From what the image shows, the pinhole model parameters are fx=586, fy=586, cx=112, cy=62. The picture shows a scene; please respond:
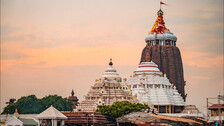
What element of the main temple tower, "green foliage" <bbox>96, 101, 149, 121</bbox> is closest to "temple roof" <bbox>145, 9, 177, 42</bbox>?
the main temple tower

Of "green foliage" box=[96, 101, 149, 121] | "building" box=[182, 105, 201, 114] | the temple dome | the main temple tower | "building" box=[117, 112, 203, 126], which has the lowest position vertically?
"building" box=[117, 112, 203, 126]

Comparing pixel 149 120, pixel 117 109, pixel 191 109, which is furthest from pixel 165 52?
pixel 149 120

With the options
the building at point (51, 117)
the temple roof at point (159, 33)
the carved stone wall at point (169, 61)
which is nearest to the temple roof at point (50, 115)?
the building at point (51, 117)

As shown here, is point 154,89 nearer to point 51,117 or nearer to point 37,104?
point 37,104

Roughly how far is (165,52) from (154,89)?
1729cm

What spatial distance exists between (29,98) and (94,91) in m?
21.4

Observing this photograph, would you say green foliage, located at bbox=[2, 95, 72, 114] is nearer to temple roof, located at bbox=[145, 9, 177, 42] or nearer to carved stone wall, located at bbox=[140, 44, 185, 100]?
carved stone wall, located at bbox=[140, 44, 185, 100]

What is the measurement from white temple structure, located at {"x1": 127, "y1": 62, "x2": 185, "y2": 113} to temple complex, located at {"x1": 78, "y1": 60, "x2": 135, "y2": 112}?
8.71 m

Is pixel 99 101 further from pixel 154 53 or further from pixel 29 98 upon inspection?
pixel 154 53

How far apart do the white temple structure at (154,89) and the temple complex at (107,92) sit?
8.71 metres

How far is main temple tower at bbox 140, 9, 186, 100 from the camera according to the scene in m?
129

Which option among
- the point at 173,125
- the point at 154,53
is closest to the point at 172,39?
the point at 154,53

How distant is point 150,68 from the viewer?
118 metres

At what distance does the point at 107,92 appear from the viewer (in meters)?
97.6
